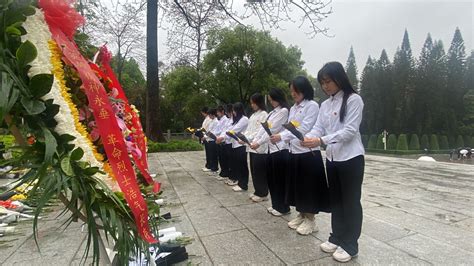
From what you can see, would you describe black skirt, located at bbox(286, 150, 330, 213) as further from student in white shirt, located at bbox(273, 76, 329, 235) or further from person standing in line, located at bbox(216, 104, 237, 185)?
person standing in line, located at bbox(216, 104, 237, 185)

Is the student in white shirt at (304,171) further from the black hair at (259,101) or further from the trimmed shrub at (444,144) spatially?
the trimmed shrub at (444,144)

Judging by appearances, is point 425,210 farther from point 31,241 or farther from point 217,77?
point 217,77

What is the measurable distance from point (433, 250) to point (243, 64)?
60.7 ft

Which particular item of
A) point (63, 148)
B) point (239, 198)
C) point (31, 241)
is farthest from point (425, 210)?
point (31, 241)

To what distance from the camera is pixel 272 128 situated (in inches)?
155

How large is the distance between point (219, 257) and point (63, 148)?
180 cm

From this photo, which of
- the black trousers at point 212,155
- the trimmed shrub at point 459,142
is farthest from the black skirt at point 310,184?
the trimmed shrub at point 459,142

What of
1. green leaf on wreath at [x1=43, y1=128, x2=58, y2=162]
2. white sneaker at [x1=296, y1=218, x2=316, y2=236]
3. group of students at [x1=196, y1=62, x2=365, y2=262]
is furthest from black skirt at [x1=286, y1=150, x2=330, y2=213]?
green leaf on wreath at [x1=43, y1=128, x2=58, y2=162]

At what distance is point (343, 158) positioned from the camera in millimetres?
2645

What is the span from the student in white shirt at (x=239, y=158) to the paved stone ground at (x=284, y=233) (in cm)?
24

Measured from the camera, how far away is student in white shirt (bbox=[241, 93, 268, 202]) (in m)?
4.45

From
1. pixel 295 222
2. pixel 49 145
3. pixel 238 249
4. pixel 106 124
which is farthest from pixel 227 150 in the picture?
pixel 49 145

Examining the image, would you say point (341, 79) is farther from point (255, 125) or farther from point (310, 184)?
point (255, 125)

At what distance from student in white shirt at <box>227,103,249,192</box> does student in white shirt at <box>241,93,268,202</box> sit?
2.36ft
